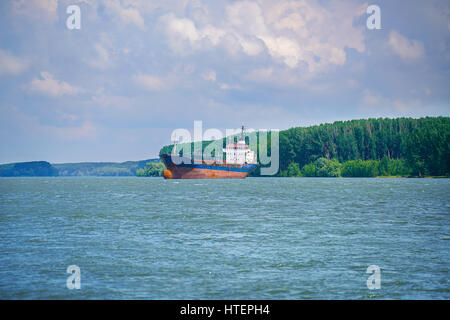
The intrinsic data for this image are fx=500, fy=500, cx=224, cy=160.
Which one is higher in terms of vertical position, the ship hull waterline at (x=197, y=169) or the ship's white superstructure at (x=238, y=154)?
the ship's white superstructure at (x=238, y=154)

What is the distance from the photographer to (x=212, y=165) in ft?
429

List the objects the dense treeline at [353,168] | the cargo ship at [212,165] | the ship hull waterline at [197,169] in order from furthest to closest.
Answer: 1. the dense treeline at [353,168]
2. the cargo ship at [212,165]
3. the ship hull waterline at [197,169]

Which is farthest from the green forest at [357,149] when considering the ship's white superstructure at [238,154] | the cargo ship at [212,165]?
the cargo ship at [212,165]

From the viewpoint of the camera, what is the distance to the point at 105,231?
2511cm

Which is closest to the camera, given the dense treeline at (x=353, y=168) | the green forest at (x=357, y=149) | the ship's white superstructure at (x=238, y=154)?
the green forest at (x=357, y=149)

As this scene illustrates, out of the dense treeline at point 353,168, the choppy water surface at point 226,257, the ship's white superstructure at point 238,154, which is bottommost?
the choppy water surface at point 226,257

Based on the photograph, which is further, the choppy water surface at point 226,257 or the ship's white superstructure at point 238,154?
the ship's white superstructure at point 238,154

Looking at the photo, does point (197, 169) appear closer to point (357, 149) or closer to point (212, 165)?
point (212, 165)

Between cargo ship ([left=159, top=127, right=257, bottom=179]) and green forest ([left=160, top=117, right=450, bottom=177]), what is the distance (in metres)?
30.6

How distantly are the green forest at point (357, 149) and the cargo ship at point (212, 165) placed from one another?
30.6 m

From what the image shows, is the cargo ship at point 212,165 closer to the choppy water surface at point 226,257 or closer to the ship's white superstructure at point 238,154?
the ship's white superstructure at point 238,154

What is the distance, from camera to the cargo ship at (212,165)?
12506cm

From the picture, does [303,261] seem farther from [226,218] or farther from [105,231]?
[226,218]

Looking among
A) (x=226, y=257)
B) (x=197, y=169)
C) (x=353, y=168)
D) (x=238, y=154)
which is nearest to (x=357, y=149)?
(x=353, y=168)
